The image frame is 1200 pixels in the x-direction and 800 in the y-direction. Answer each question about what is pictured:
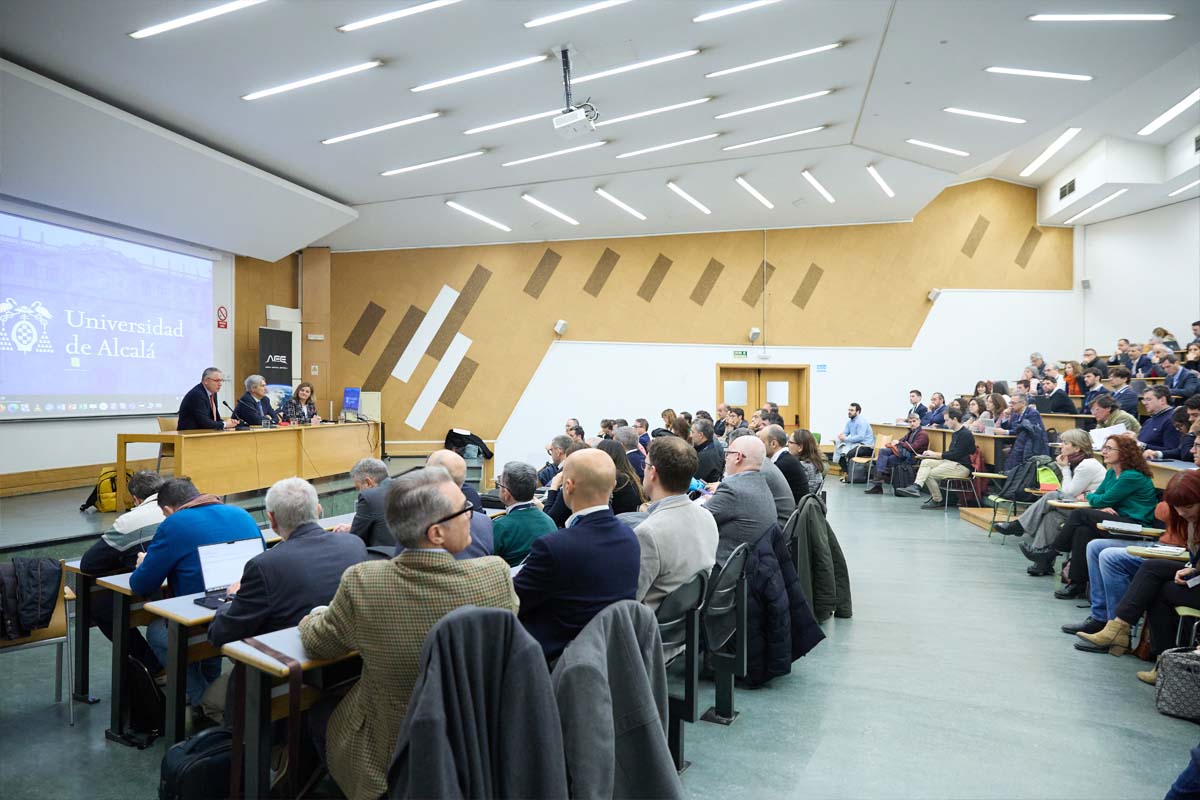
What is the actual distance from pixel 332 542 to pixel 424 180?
26.2ft

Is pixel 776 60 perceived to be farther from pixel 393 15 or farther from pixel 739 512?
pixel 739 512

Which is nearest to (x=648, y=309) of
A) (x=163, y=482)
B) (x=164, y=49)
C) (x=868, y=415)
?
(x=868, y=415)

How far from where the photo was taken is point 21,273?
762cm

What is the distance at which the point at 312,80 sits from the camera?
655 centimetres

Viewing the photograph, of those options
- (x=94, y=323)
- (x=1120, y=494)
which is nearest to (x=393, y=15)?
(x=94, y=323)

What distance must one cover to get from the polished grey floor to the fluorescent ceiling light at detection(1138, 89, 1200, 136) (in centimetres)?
802

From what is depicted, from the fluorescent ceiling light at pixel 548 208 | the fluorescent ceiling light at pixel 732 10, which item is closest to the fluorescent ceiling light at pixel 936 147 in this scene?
the fluorescent ceiling light at pixel 732 10

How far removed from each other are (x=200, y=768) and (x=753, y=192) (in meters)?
10.8

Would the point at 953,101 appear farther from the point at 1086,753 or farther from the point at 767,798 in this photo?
the point at 767,798

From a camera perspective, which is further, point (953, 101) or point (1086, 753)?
point (953, 101)

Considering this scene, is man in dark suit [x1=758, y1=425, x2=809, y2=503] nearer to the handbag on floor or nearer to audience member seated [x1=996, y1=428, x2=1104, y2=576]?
audience member seated [x1=996, y1=428, x2=1104, y2=576]

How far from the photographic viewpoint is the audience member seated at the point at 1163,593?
342 cm

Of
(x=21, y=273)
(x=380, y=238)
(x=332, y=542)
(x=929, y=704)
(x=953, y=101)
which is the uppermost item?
(x=953, y=101)

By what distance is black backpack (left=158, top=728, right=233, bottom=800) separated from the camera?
2.23m
